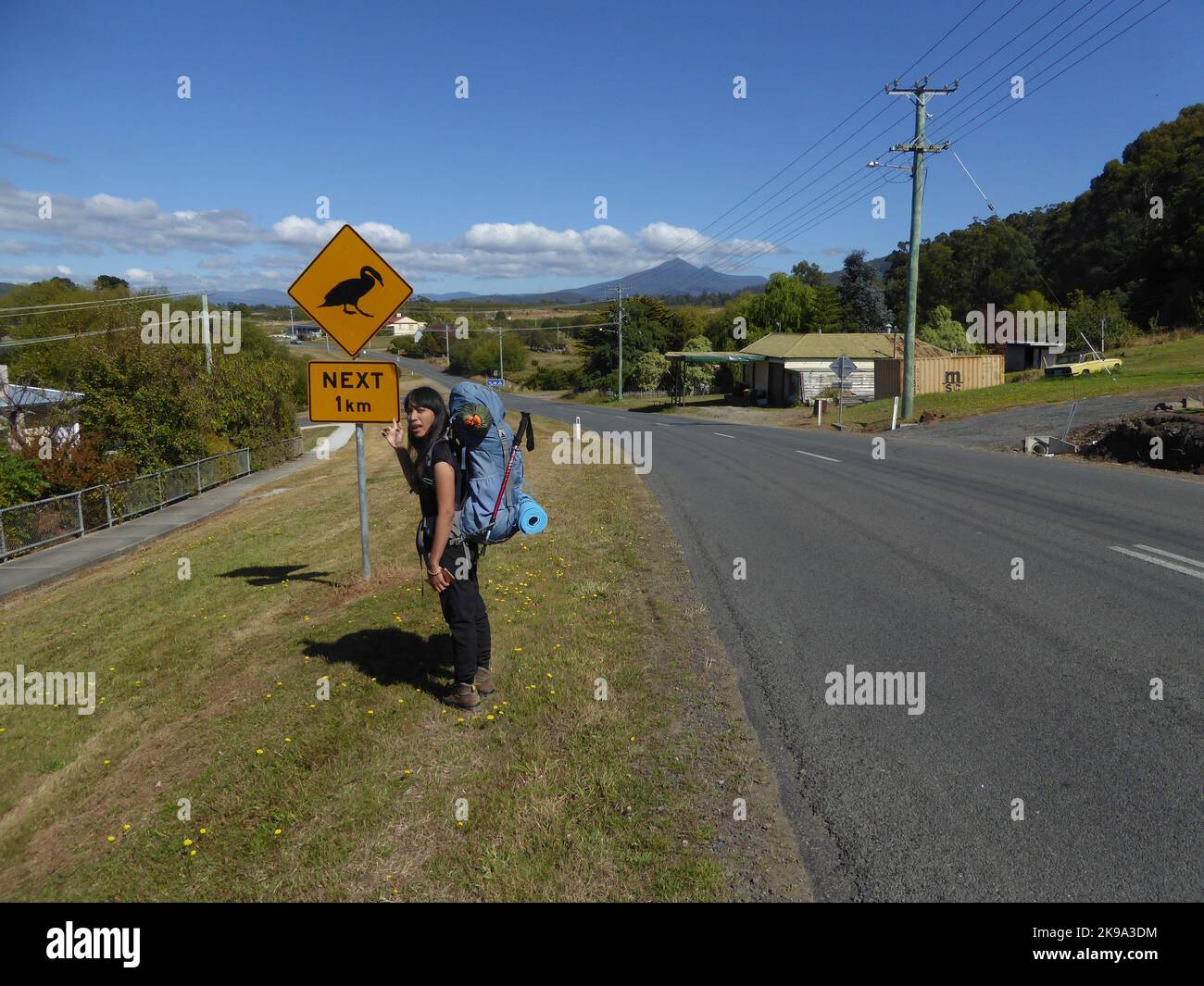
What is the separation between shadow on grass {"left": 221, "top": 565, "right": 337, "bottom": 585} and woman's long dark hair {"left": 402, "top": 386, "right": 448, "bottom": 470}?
438cm

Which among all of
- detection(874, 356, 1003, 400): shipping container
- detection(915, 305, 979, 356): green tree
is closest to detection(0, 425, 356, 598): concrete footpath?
detection(874, 356, 1003, 400): shipping container

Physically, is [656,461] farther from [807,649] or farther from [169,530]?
[807,649]

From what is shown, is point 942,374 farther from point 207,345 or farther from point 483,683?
point 483,683

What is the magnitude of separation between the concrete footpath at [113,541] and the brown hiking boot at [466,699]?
12.6m

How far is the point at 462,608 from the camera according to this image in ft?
16.5

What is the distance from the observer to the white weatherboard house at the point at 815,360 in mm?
47562

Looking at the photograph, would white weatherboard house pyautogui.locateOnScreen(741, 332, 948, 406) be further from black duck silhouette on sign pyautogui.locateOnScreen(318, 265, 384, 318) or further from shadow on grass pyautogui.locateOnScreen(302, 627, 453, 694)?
shadow on grass pyautogui.locateOnScreen(302, 627, 453, 694)

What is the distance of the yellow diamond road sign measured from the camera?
26.2ft

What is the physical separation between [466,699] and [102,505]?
1849cm

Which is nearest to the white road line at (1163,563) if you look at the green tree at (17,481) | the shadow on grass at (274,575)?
the shadow on grass at (274,575)

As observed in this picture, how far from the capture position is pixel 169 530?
19141 mm

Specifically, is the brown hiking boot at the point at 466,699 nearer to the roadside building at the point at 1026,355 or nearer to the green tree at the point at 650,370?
the roadside building at the point at 1026,355

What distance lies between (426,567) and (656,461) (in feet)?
51.6

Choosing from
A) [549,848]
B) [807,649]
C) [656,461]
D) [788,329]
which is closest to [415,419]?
[549,848]
